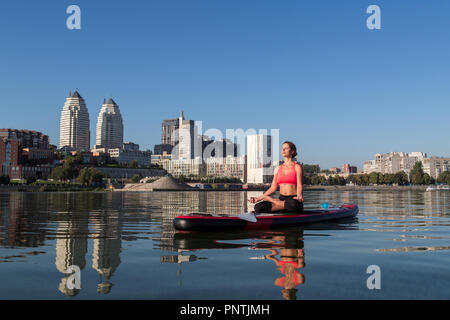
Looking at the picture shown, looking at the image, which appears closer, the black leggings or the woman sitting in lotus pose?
the woman sitting in lotus pose

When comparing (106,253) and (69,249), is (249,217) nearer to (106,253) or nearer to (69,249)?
(106,253)

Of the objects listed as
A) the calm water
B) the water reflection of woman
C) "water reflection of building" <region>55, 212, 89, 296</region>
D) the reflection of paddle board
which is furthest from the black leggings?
"water reflection of building" <region>55, 212, 89, 296</region>

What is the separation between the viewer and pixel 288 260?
970 cm

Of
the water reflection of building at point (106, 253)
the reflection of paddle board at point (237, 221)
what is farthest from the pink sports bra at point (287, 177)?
the water reflection of building at point (106, 253)

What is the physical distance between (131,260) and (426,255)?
776cm

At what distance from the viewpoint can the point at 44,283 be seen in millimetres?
7305

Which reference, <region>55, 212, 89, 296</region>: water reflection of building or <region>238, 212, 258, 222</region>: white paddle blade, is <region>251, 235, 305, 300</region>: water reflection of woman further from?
<region>55, 212, 89, 296</region>: water reflection of building

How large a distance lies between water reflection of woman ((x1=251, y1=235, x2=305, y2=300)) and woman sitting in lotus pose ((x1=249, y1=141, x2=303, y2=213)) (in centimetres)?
222

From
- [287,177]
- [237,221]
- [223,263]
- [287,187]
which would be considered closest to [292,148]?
[287,177]

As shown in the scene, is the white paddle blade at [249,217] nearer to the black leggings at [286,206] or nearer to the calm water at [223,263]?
the calm water at [223,263]

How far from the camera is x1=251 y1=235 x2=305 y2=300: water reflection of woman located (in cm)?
712

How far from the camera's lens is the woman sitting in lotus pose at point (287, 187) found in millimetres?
15406
